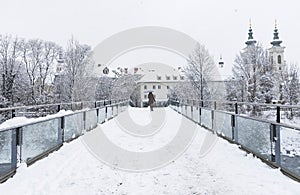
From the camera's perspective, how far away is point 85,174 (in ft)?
15.7

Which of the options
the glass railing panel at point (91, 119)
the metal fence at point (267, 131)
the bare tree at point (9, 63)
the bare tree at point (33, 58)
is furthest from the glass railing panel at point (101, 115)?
the bare tree at point (33, 58)

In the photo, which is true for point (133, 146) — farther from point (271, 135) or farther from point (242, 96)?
point (242, 96)

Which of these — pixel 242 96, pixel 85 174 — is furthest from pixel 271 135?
pixel 242 96

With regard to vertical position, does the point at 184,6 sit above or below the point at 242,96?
above

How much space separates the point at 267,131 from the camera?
5070mm

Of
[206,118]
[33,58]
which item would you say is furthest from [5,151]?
[33,58]

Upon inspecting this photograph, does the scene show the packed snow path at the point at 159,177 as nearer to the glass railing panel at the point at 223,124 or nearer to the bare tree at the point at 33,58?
the glass railing panel at the point at 223,124

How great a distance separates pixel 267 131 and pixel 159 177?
7.08ft

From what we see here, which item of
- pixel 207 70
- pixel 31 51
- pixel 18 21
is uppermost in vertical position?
pixel 18 21

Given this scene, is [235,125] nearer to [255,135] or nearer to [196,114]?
[255,135]

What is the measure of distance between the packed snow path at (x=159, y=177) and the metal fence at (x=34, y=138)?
175 millimetres

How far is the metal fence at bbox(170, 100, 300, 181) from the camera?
4.38 meters

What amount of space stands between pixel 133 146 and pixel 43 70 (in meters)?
38.5

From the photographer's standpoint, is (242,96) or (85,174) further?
(242,96)
